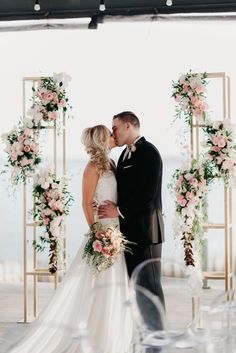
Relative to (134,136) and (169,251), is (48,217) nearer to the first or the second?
(134,136)

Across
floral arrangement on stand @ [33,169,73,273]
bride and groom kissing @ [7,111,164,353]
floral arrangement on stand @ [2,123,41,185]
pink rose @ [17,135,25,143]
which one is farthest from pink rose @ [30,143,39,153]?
bride and groom kissing @ [7,111,164,353]

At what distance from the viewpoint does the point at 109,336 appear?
6309 millimetres

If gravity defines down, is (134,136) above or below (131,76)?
below

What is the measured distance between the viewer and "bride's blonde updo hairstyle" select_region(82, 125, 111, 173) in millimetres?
6512

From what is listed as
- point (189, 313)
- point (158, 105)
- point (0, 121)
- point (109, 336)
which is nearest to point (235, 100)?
point (158, 105)

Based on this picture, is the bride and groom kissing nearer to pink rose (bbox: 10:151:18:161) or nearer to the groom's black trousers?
A: the groom's black trousers

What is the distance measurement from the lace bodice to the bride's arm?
0.13 ft

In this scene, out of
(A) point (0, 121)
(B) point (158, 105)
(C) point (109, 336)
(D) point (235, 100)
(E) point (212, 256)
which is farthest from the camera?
(B) point (158, 105)

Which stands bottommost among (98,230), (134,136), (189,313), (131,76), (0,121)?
(189,313)

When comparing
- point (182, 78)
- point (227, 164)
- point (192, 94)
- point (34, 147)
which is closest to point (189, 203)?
point (227, 164)

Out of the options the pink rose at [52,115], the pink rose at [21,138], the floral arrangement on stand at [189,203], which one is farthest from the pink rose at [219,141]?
the pink rose at [21,138]

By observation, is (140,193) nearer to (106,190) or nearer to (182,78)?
(106,190)

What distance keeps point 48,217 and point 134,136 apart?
117 cm

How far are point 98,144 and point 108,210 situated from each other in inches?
20.9
